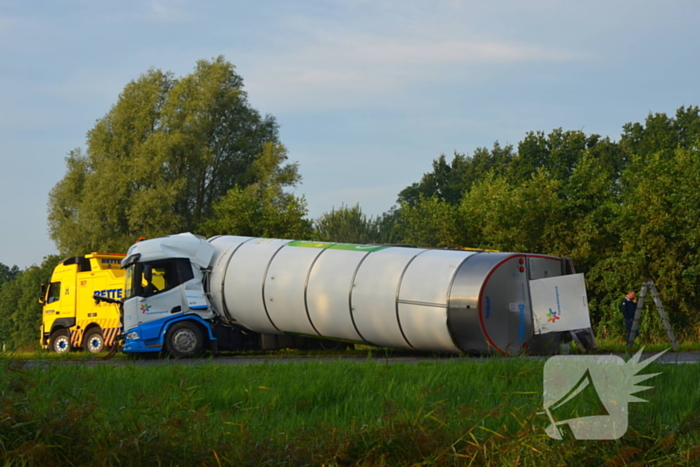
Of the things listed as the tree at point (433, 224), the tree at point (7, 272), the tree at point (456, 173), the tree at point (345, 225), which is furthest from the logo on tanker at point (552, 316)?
the tree at point (7, 272)

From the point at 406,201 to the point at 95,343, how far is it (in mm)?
19559

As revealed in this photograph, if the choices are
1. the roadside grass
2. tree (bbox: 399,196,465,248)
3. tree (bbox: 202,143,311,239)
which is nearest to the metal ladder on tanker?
the roadside grass

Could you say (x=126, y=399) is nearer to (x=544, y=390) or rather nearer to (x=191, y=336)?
(x=544, y=390)

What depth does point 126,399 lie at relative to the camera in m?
7.09

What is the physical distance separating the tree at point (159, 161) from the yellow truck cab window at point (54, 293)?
1588 cm

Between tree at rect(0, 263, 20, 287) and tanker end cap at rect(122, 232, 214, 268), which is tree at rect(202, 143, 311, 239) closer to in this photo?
tanker end cap at rect(122, 232, 214, 268)

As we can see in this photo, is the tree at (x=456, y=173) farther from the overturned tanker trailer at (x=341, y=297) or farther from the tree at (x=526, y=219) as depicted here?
the overturned tanker trailer at (x=341, y=297)

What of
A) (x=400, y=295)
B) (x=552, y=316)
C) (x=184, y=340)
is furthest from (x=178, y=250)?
(x=552, y=316)

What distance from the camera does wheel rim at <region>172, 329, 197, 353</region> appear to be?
61.3 feet

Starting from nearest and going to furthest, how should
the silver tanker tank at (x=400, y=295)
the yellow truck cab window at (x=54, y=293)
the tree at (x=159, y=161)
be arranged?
1. the silver tanker tank at (x=400, y=295)
2. the yellow truck cab window at (x=54, y=293)
3. the tree at (x=159, y=161)

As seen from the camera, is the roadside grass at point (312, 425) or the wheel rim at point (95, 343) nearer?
the roadside grass at point (312, 425)

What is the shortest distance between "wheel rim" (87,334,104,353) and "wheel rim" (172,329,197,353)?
345 inches

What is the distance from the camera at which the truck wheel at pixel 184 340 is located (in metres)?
18.6

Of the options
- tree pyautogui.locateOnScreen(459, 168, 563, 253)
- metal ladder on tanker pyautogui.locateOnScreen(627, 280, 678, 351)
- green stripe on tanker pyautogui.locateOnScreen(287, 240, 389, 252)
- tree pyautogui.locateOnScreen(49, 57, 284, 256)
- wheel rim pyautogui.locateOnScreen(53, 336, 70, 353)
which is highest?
tree pyautogui.locateOnScreen(49, 57, 284, 256)
